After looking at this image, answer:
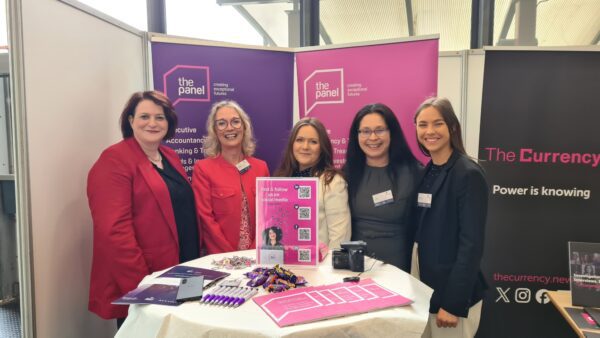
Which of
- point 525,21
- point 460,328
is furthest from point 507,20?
point 460,328

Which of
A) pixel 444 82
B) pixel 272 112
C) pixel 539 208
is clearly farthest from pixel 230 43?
pixel 539 208

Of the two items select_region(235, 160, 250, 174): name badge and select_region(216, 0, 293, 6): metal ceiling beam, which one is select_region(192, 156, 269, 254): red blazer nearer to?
select_region(235, 160, 250, 174): name badge

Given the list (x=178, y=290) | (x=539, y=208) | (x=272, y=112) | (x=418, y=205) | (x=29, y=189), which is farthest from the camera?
(x=272, y=112)

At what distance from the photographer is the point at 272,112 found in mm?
3156

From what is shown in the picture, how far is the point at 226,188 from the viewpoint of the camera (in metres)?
2.33

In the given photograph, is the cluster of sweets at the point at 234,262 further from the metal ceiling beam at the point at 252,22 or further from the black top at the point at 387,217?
the metal ceiling beam at the point at 252,22

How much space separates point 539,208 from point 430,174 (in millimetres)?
1259

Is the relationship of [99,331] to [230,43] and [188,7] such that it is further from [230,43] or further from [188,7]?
[188,7]

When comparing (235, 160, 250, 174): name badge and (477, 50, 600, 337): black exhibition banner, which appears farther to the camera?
(477, 50, 600, 337): black exhibition banner

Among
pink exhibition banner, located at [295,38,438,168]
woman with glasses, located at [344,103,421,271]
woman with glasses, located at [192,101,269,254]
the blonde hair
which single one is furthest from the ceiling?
woman with glasses, located at [344,103,421,271]

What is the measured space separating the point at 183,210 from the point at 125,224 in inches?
12.8

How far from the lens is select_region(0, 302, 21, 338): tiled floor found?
2918 mm

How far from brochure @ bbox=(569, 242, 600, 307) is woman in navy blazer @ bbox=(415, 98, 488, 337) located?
0.45 m

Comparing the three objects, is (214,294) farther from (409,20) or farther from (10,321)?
(409,20)
